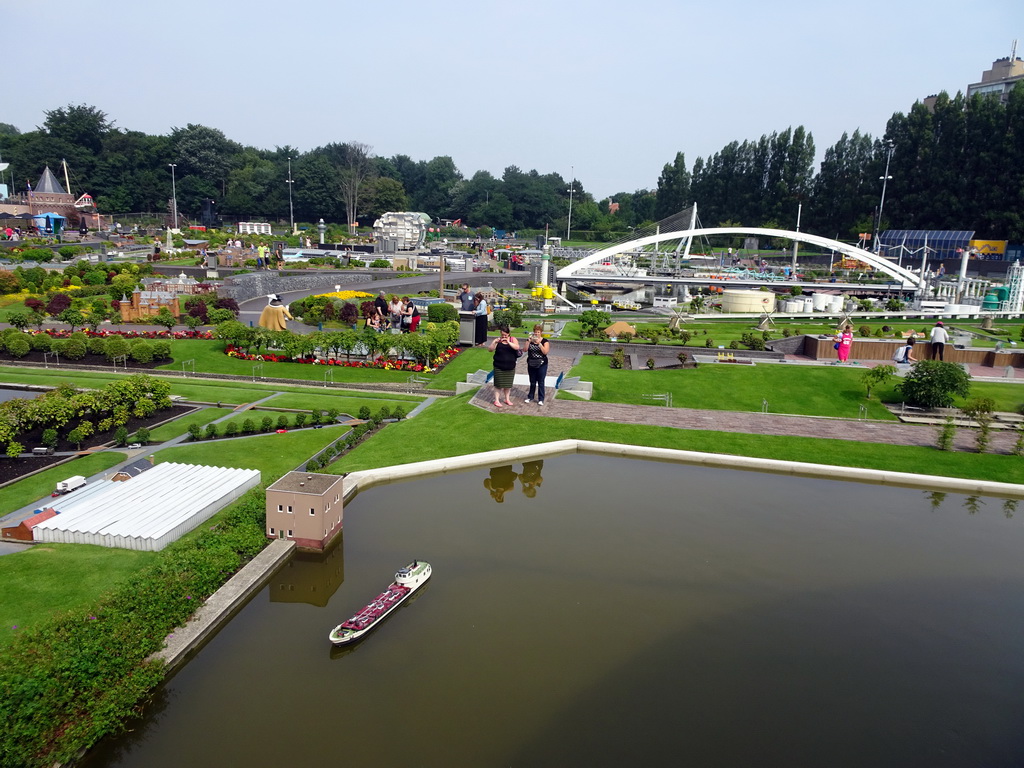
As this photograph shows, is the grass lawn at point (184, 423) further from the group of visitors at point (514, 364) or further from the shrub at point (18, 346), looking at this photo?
the shrub at point (18, 346)

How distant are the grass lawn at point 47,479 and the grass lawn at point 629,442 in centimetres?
600

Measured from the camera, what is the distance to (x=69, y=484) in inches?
669

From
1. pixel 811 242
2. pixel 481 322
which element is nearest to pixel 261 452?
pixel 481 322

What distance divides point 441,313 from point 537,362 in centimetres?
1794

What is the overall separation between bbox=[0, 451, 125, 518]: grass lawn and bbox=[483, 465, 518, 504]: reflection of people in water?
32.8ft

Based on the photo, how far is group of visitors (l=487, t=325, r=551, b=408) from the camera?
75.7 feet

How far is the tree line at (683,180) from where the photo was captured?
263ft

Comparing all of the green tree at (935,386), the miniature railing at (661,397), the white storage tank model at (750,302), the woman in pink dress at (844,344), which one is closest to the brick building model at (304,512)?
the miniature railing at (661,397)

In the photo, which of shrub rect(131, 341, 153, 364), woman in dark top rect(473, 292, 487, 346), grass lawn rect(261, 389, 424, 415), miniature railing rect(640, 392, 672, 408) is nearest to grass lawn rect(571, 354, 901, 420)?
miniature railing rect(640, 392, 672, 408)

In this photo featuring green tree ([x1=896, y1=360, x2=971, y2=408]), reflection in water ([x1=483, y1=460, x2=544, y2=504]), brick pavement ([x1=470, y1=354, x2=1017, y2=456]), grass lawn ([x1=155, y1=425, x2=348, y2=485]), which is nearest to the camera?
reflection in water ([x1=483, y1=460, x2=544, y2=504])

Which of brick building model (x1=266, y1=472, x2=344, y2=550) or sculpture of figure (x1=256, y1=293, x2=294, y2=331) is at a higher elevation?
sculpture of figure (x1=256, y1=293, x2=294, y2=331)

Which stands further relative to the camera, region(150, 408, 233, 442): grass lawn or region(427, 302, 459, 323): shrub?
region(427, 302, 459, 323): shrub

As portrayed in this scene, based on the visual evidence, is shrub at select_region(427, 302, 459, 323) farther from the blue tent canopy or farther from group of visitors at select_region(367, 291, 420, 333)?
the blue tent canopy

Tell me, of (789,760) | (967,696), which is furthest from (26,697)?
(967,696)
